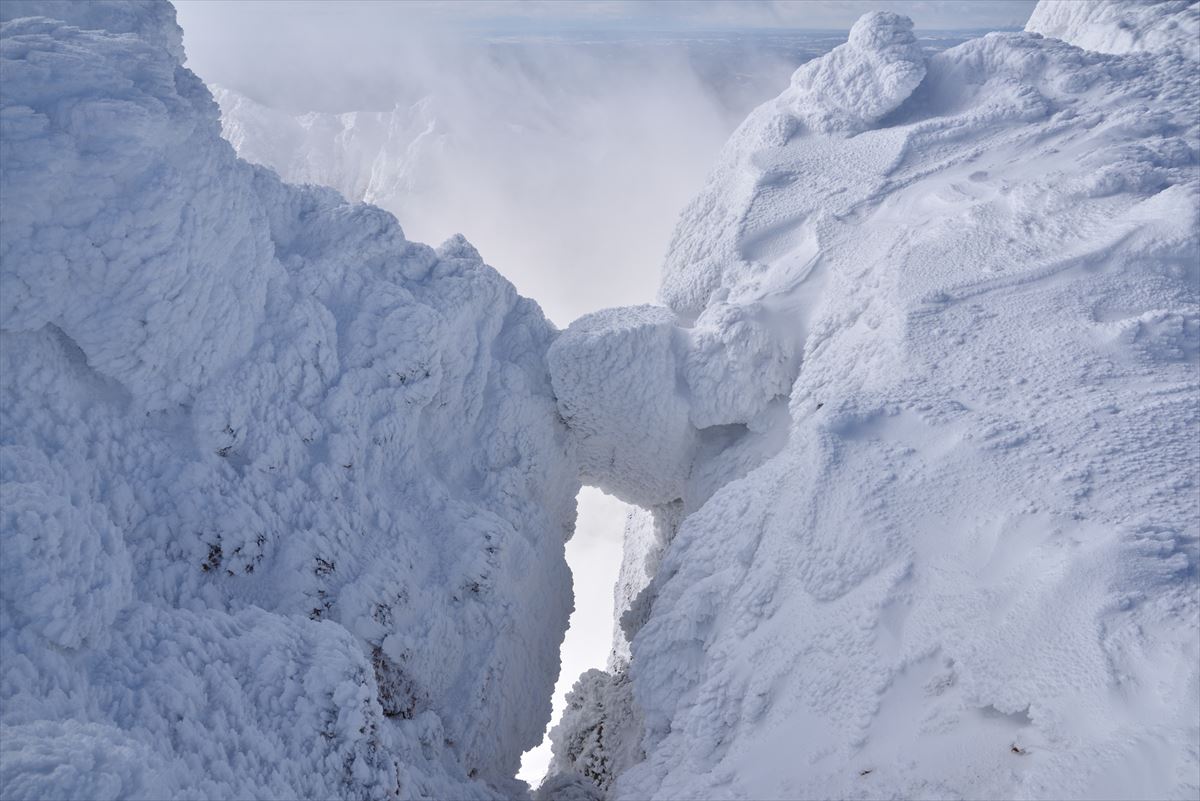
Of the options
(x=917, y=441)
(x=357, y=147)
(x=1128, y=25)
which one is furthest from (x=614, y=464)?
(x=357, y=147)

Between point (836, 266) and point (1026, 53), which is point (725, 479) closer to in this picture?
point (836, 266)

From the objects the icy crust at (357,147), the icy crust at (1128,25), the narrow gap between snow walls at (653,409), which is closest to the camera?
the narrow gap between snow walls at (653,409)

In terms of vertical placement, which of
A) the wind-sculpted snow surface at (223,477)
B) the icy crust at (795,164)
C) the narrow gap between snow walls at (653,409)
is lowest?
the wind-sculpted snow surface at (223,477)

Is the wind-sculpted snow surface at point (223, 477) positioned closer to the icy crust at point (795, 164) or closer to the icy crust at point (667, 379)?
the icy crust at point (667, 379)

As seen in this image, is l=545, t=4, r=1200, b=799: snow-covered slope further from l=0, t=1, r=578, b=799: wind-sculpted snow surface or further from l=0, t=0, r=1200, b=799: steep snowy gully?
l=0, t=1, r=578, b=799: wind-sculpted snow surface

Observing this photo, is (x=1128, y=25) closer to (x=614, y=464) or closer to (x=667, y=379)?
(x=667, y=379)

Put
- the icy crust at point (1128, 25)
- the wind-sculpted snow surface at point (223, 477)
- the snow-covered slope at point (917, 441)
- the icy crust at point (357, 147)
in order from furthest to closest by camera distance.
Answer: the icy crust at point (357, 147), the icy crust at point (1128, 25), the snow-covered slope at point (917, 441), the wind-sculpted snow surface at point (223, 477)

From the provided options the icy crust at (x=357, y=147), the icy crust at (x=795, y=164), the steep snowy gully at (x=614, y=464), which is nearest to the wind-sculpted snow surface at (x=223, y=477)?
the steep snowy gully at (x=614, y=464)

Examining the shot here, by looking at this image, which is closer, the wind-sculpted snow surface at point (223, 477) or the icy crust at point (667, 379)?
the wind-sculpted snow surface at point (223, 477)
